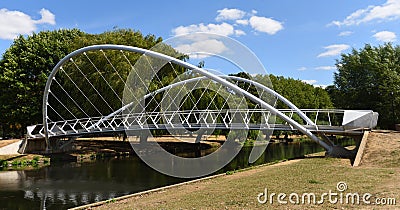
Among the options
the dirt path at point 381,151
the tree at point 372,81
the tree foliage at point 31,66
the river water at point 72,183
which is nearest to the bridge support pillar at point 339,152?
the dirt path at point 381,151

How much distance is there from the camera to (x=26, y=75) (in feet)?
123

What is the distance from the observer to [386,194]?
881cm

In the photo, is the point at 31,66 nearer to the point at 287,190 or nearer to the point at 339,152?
the point at 339,152

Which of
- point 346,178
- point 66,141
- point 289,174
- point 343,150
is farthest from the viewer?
point 66,141

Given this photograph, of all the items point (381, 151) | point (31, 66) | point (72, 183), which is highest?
point (31, 66)

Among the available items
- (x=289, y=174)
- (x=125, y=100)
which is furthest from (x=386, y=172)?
(x=125, y=100)

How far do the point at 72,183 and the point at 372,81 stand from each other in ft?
109

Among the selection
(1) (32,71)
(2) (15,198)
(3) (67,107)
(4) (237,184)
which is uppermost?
(1) (32,71)

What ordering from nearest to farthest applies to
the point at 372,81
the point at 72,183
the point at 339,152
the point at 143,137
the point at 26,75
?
the point at 72,183 < the point at 339,152 < the point at 143,137 < the point at 26,75 < the point at 372,81

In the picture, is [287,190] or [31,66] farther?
[31,66]

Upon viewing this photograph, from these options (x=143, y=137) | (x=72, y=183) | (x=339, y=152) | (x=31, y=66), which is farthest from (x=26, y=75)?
(x=339, y=152)

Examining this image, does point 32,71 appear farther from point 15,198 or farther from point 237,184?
point 237,184

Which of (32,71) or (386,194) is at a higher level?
(32,71)

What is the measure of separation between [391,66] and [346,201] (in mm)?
35478
